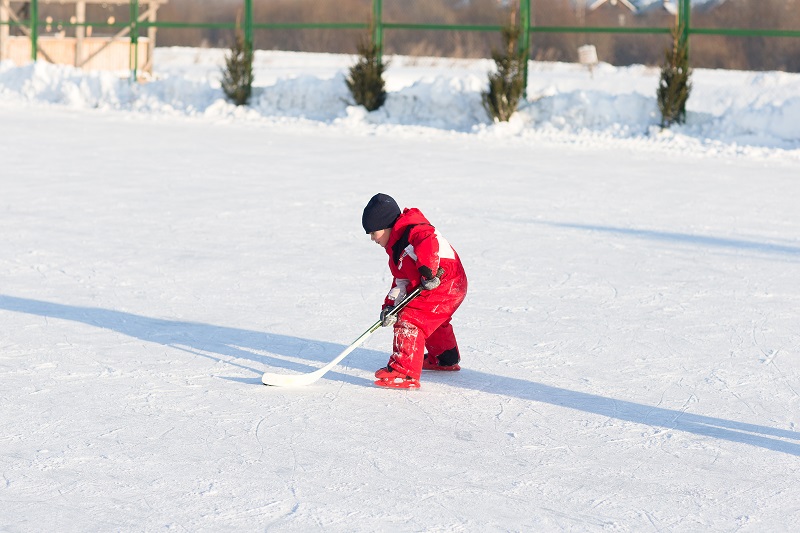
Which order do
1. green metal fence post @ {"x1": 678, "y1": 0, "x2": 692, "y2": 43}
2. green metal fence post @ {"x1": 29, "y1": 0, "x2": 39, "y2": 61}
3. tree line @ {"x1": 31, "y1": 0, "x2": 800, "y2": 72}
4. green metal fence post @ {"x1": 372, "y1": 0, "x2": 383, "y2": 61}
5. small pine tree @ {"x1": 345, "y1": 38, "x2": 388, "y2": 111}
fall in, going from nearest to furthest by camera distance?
green metal fence post @ {"x1": 678, "y1": 0, "x2": 692, "y2": 43}, tree line @ {"x1": 31, "y1": 0, "x2": 800, "y2": 72}, small pine tree @ {"x1": 345, "y1": 38, "x2": 388, "y2": 111}, green metal fence post @ {"x1": 372, "y1": 0, "x2": 383, "y2": 61}, green metal fence post @ {"x1": 29, "y1": 0, "x2": 39, "y2": 61}

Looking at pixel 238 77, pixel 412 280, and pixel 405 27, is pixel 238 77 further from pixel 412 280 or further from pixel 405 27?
pixel 412 280

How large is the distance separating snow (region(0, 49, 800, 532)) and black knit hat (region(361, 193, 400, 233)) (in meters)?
0.57

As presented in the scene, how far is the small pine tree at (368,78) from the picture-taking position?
1516 cm

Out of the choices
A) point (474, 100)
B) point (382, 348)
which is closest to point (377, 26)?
point (474, 100)

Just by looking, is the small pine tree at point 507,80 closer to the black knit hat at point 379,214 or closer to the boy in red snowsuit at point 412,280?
→ the boy in red snowsuit at point 412,280

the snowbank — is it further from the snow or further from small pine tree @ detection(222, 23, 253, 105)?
the snow

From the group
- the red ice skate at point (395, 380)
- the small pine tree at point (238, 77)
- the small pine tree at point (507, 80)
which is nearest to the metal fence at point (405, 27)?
the small pine tree at point (507, 80)

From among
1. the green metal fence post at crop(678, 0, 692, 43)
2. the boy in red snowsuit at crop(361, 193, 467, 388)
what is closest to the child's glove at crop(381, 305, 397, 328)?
the boy in red snowsuit at crop(361, 193, 467, 388)

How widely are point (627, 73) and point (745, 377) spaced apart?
40.2ft

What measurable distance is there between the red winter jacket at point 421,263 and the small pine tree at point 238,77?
Result: 12.5 metres

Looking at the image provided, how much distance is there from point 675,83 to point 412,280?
10024 mm

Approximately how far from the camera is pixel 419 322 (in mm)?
4066

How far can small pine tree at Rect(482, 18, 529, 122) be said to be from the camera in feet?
46.6

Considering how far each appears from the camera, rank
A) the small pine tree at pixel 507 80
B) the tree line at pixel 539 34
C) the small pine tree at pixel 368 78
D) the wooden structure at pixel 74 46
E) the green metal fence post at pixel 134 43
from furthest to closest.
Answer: the wooden structure at pixel 74 46 → the green metal fence post at pixel 134 43 → the small pine tree at pixel 368 78 → the tree line at pixel 539 34 → the small pine tree at pixel 507 80
